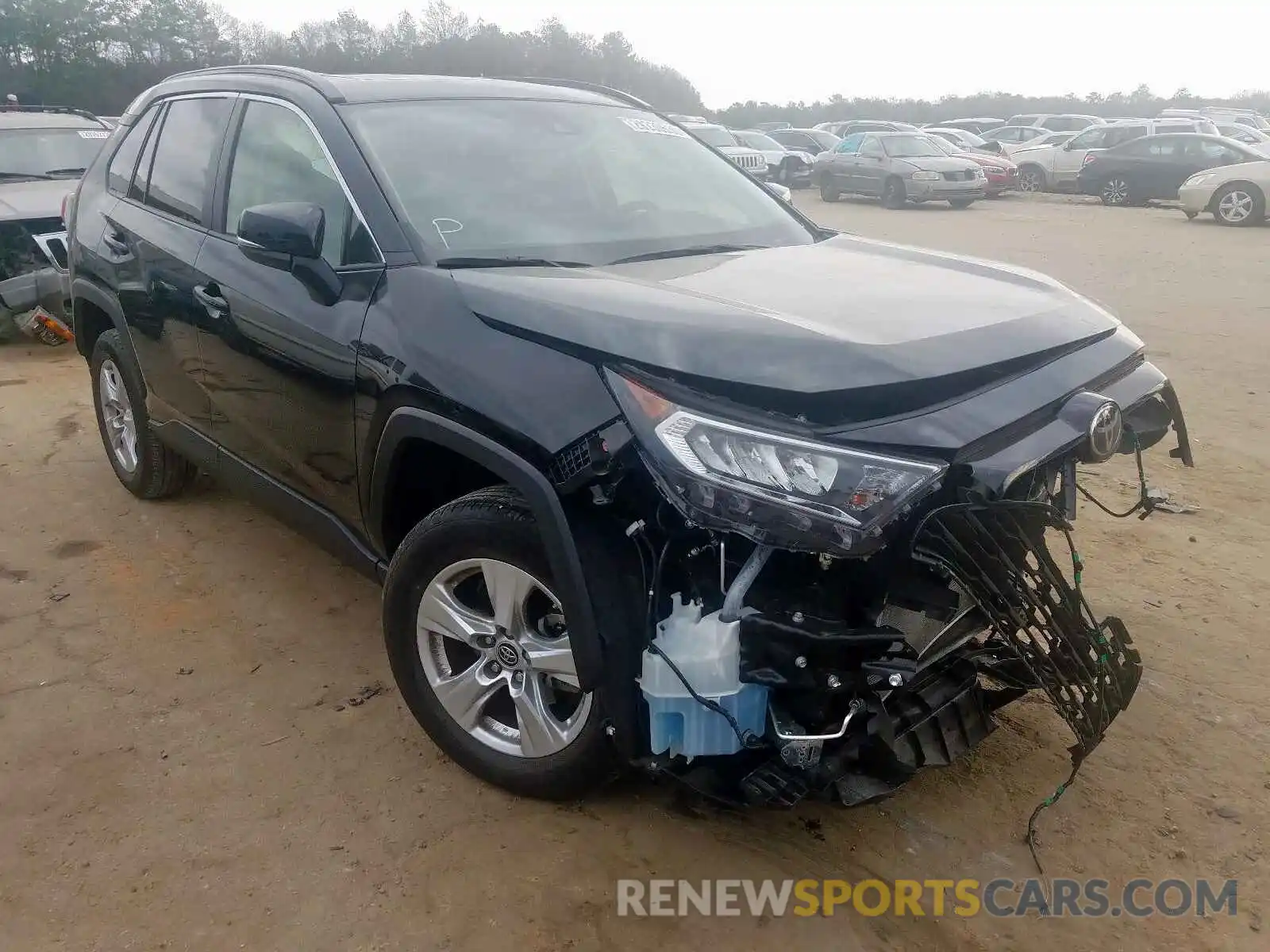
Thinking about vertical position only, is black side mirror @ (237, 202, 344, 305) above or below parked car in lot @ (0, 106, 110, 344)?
above

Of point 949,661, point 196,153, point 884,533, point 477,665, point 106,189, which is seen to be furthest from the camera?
point 106,189

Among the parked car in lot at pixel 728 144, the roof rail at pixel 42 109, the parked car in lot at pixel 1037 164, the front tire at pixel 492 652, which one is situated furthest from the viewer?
the parked car in lot at pixel 1037 164

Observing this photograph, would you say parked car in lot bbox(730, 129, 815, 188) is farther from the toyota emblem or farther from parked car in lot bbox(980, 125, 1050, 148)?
the toyota emblem

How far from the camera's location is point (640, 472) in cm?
219

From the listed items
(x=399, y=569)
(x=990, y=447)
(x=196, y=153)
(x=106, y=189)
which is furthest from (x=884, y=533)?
(x=106, y=189)

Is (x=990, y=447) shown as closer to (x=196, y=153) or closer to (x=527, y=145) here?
(x=527, y=145)

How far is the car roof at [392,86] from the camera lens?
333cm

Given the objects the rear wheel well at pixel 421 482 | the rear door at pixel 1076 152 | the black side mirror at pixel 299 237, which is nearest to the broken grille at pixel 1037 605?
the rear wheel well at pixel 421 482

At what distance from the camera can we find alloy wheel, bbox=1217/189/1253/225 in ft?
53.2

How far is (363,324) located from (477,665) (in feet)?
3.28

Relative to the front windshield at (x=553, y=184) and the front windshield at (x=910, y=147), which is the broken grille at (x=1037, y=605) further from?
the front windshield at (x=910, y=147)

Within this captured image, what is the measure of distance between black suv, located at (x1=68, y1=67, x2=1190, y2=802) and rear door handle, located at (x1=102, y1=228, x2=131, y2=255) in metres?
0.75

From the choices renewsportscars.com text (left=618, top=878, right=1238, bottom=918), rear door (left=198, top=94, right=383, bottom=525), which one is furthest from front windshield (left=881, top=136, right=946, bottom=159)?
renewsportscars.com text (left=618, top=878, right=1238, bottom=918)

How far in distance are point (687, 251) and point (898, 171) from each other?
18.4 metres
